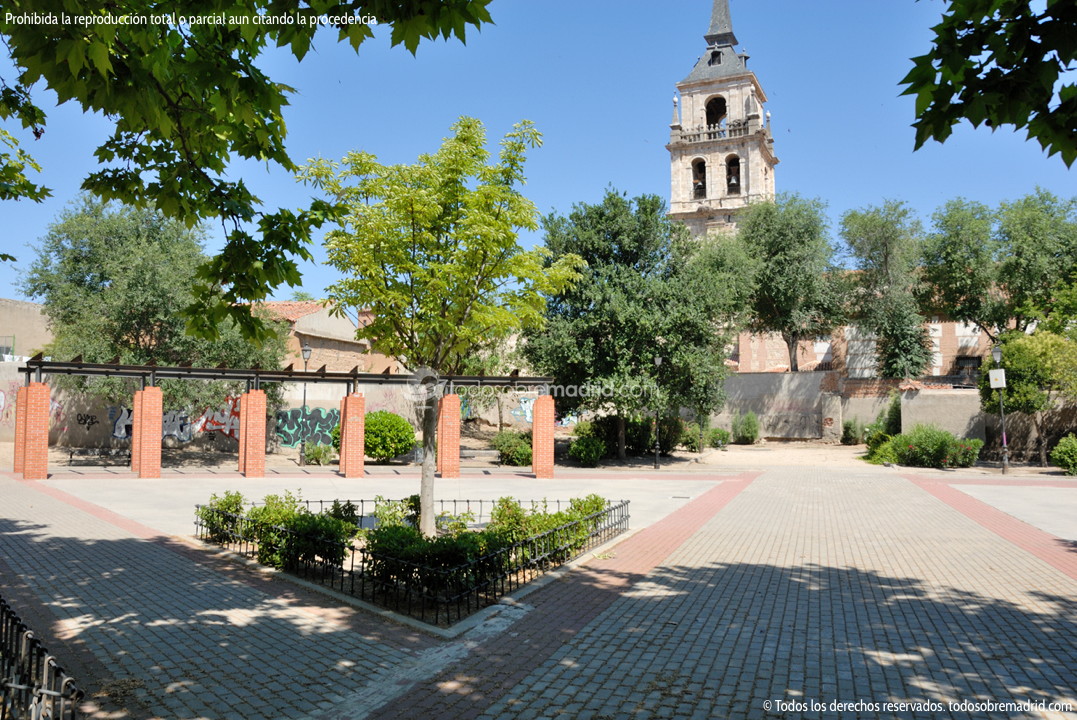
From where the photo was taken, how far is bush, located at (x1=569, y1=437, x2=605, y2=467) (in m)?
26.8

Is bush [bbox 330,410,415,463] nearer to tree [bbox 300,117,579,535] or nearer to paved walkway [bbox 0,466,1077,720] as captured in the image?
paved walkway [bbox 0,466,1077,720]

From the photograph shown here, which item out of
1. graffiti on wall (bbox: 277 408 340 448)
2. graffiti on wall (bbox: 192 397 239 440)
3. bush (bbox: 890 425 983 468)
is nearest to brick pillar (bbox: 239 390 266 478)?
graffiti on wall (bbox: 192 397 239 440)

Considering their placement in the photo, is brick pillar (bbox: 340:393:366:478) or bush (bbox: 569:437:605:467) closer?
brick pillar (bbox: 340:393:366:478)

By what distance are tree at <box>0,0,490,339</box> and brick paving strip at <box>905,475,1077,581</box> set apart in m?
7.69

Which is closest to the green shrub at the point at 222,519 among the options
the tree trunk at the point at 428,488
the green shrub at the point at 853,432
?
the tree trunk at the point at 428,488

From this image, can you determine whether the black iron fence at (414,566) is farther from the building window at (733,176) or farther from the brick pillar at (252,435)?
the building window at (733,176)

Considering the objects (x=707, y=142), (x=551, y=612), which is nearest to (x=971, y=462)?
(x=551, y=612)

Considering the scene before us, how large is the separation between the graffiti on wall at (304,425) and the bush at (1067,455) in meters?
27.5

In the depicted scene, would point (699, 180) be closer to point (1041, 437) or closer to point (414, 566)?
point (1041, 437)

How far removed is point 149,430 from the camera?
2039 cm

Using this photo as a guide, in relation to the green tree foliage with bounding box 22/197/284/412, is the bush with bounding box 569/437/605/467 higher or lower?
lower

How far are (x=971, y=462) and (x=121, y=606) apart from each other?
27.5m

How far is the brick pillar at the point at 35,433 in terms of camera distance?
18953 millimetres

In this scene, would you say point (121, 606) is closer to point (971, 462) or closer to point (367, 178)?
point (367, 178)
